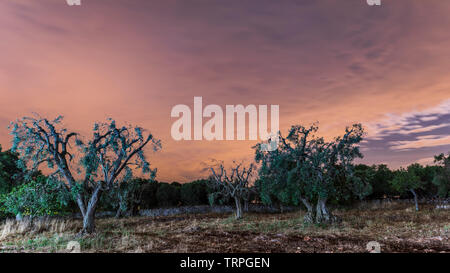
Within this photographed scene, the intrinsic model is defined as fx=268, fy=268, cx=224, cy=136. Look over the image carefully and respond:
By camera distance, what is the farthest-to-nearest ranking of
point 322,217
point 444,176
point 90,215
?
1. point 444,176
2. point 322,217
3. point 90,215

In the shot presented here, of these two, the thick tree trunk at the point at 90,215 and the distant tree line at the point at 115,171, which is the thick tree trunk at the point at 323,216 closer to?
the distant tree line at the point at 115,171

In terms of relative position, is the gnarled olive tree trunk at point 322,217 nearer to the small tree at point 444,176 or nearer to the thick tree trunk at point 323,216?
the thick tree trunk at point 323,216

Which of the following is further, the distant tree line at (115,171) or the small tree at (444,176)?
the small tree at (444,176)

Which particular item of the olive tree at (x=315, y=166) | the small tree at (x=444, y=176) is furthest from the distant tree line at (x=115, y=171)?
the small tree at (x=444, y=176)

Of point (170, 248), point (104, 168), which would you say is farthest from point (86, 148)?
point (170, 248)

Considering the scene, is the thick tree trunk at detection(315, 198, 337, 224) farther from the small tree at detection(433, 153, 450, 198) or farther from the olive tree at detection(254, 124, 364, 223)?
the small tree at detection(433, 153, 450, 198)

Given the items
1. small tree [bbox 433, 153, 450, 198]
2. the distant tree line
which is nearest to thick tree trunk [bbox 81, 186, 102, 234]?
the distant tree line

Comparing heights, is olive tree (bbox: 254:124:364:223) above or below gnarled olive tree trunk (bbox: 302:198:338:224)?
above

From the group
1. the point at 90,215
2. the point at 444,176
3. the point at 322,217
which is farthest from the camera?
the point at 444,176

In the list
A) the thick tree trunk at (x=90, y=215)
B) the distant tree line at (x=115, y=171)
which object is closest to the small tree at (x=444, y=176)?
the distant tree line at (x=115, y=171)

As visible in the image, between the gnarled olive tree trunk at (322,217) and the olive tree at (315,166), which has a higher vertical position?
the olive tree at (315,166)

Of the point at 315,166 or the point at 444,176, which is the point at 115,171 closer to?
the point at 315,166

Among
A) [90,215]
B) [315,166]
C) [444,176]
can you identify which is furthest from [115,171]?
[444,176]
